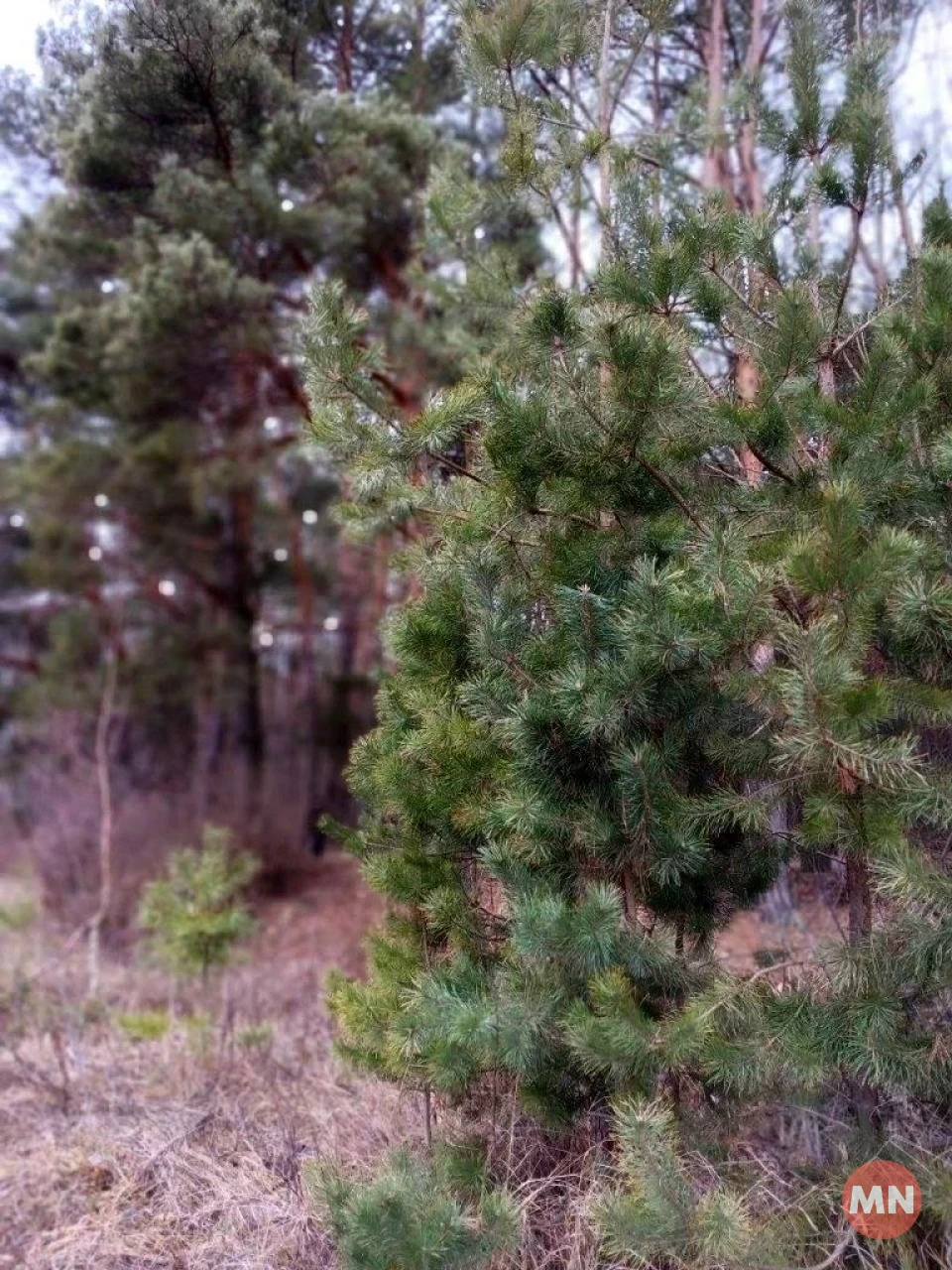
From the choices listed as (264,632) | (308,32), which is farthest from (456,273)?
(264,632)

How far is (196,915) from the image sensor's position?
4637mm

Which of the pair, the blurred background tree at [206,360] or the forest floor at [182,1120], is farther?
the blurred background tree at [206,360]

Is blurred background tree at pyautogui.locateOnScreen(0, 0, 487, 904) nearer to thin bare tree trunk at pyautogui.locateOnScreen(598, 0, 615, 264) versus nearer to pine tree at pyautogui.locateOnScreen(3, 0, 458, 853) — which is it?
pine tree at pyautogui.locateOnScreen(3, 0, 458, 853)

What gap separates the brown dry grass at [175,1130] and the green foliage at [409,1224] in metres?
0.55

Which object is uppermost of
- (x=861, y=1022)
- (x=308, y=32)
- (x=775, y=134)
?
(x=308, y=32)

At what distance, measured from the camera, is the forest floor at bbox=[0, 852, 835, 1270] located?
288 centimetres

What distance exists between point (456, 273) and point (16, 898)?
694 cm

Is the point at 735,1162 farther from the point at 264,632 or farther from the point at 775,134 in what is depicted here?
the point at 264,632

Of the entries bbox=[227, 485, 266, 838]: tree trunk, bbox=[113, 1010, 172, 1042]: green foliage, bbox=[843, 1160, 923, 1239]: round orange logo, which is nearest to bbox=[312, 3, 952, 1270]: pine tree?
bbox=[843, 1160, 923, 1239]: round orange logo

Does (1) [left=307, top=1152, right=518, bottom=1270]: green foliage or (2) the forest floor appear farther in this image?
(2) the forest floor

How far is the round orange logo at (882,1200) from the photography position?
2197 millimetres

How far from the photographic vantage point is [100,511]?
1092cm

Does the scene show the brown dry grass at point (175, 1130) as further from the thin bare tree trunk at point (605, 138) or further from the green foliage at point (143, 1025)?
the thin bare tree trunk at point (605, 138)

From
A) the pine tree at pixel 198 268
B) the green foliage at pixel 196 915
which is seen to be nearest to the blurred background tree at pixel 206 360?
the pine tree at pixel 198 268
